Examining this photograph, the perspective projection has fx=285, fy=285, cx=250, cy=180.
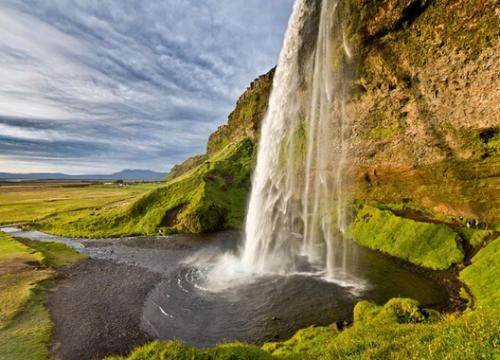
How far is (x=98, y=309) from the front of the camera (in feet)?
105

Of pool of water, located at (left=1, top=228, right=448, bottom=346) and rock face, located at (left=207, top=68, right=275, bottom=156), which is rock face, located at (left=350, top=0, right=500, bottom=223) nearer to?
pool of water, located at (left=1, top=228, right=448, bottom=346)

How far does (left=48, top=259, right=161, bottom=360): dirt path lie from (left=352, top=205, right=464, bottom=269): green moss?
124ft

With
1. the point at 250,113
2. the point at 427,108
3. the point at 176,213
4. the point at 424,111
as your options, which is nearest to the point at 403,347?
the point at 427,108

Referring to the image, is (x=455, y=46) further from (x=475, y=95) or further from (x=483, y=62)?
(x=475, y=95)

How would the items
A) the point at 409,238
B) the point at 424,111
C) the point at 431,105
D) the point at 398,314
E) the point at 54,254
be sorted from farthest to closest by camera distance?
the point at 54,254 < the point at 424,111 < the point at 431,105 < the point at 409,238 < the point at 398,314

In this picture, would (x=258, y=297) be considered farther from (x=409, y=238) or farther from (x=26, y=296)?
(x=409, y=238)

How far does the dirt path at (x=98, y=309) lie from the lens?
81.6ft

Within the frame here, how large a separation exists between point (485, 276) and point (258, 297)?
85.4ft

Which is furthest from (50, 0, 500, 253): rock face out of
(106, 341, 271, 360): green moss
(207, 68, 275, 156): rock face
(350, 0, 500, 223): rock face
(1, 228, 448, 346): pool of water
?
(207, 68, 275, 156): rock face

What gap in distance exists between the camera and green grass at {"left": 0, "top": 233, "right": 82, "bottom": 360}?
2378 cm

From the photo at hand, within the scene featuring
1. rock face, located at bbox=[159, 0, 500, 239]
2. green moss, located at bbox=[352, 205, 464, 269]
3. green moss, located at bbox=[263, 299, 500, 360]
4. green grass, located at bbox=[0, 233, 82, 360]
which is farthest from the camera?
rock face, located at bbox=[159, 0, 500, 239]

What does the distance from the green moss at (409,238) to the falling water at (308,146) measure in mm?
4922

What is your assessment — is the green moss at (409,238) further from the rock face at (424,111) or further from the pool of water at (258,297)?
the pool of water at (258,297)

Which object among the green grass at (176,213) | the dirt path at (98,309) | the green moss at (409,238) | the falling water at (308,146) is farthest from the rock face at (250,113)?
the dirt path at (98,309)
